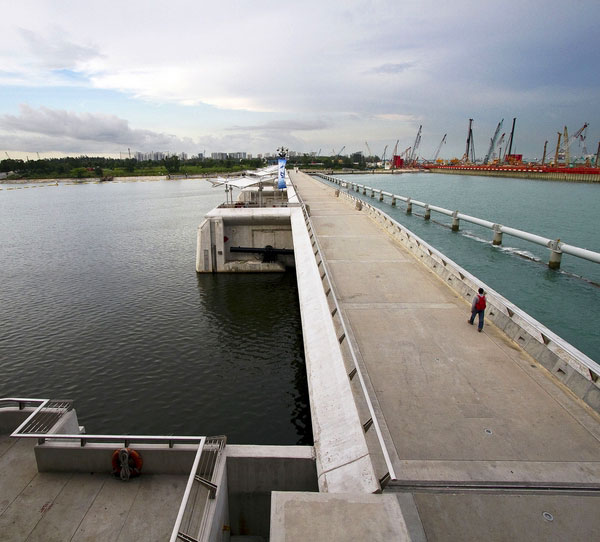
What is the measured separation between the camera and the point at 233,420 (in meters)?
12.9

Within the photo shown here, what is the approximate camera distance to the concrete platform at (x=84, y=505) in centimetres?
779

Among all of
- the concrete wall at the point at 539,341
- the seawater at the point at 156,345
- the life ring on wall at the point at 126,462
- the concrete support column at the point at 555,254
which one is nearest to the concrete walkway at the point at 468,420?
the concrete wall at the point at 539,341

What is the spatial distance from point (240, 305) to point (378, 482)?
17972 millimetres

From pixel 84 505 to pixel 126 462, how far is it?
1.13 m

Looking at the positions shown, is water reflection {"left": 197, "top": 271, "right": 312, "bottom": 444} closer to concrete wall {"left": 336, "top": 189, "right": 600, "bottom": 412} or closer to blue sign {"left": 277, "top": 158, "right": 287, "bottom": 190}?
concrete wall {"left": 336, "top": 189, "right": 600, "bottom": 412}

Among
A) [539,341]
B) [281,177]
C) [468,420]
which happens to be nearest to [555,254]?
[539,341]

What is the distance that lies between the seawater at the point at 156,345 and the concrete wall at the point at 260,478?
3598mm

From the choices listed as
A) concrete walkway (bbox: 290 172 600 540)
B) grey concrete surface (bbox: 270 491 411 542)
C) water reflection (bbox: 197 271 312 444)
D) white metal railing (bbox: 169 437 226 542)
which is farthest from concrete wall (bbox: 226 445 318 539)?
water reflection (bbox: 197 271 312 444)

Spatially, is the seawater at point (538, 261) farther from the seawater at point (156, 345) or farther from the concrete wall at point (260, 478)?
the concrete wall at point (260, 478)

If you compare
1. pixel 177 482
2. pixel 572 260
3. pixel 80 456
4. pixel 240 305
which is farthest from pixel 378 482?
pixel 572 260

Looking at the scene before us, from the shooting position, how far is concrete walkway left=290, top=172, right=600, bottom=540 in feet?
19.9

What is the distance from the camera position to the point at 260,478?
7930mm

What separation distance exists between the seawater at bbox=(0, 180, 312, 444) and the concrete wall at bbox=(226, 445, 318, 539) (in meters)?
3.60

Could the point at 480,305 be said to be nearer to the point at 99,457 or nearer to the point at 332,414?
the point at 332,414
